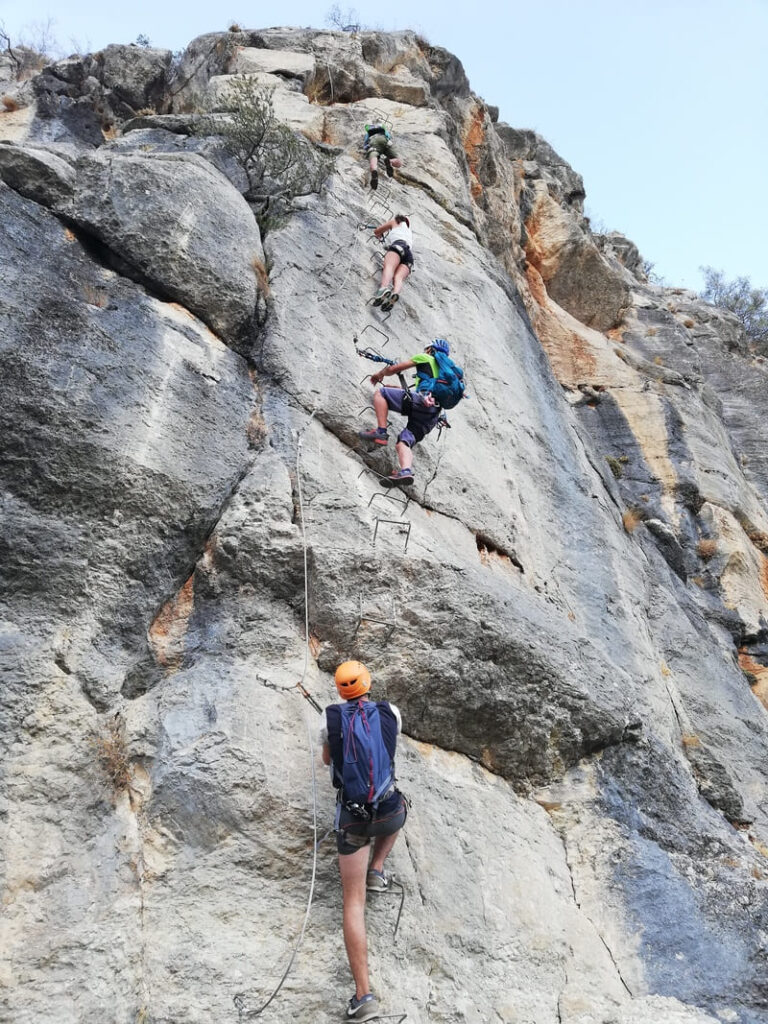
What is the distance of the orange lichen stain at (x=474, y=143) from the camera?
16.6 m

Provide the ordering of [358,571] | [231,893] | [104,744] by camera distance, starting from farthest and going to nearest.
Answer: [358,571]
[104,744]
[231,893]

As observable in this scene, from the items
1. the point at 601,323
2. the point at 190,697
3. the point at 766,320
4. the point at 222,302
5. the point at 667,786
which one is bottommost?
the point at 190,697

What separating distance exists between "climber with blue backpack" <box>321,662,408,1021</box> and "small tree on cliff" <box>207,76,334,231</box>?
6528mm

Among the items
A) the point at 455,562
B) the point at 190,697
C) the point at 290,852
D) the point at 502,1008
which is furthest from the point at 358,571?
the point at 502,1008

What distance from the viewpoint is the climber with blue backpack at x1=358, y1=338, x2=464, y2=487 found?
803 centimetres

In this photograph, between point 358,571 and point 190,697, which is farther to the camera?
point 358,571

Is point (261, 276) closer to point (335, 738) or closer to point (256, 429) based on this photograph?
point (256, 429)

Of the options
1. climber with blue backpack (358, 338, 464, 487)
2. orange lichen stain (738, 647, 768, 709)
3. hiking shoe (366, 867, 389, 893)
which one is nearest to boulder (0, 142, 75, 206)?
climber with blue backpack (358, 338, 464, 487)

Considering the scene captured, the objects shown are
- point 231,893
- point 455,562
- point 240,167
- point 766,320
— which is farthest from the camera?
point 766,320

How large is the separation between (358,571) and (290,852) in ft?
7.21

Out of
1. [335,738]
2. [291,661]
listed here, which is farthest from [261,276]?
[335,738]

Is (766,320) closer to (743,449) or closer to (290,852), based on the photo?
(743,449)

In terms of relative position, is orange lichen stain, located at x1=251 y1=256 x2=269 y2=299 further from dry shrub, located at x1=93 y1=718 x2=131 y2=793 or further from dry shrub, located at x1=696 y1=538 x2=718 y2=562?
dry shrub, located at x1=696 y1=538 x2=718 y2=562

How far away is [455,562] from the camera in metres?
7.21
